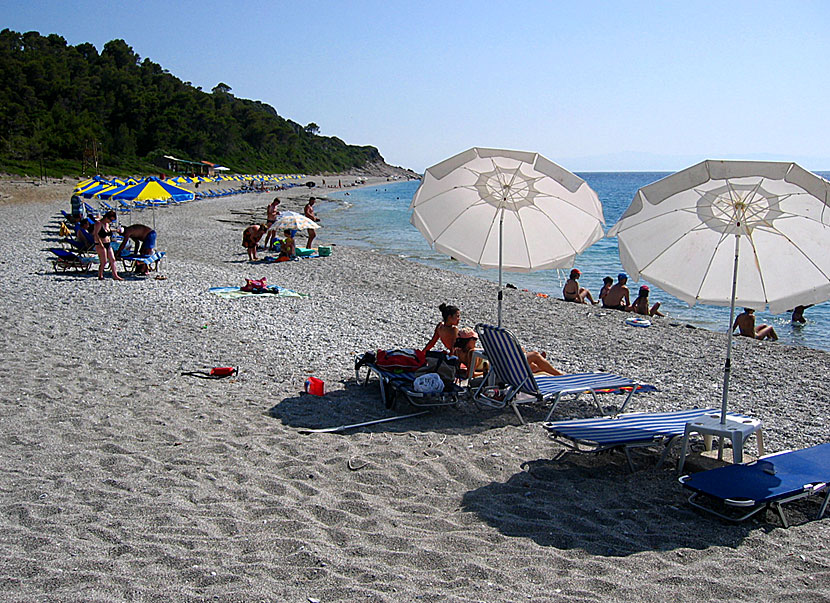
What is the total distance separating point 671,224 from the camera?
16.7ft

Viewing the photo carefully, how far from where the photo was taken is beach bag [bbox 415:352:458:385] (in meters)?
6.28

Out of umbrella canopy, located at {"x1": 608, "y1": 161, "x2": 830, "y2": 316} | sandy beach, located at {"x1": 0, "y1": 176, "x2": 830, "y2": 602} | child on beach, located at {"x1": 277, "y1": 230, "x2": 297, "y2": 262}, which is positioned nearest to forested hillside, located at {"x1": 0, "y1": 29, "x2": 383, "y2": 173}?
child on beach, located at {"x1": 277, "y1": 230, "x2": 297, "y2": 262}

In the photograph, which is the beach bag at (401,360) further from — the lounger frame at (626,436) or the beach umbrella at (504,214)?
the lounger frame at (626,436)

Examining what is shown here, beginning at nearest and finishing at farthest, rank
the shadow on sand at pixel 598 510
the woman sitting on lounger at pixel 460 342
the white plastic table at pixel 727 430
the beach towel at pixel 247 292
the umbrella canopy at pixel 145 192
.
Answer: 1. the shadow on sand at pixel 598 510
2. the white plastic table at pixel 727 430
3. the woman sitting on lounger at pixel 460 342
4. the beach towel at pixel 247 292
5. the umbrella canopy at pixel 145 192

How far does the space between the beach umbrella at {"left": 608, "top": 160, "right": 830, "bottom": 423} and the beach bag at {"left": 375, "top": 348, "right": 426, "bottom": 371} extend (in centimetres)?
212

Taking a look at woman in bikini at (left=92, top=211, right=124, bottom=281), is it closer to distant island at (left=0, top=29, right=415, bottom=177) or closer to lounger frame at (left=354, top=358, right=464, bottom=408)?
lounger frame at (left=354, top=358, right=464, bottom=408)

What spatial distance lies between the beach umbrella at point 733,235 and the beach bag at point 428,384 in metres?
1.85

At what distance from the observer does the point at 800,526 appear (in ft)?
12.5

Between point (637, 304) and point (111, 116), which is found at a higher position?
point (111, 116)

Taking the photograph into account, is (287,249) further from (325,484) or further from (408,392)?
(325,484)

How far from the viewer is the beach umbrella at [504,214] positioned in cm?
641

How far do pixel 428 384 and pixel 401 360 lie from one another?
0.60 metres

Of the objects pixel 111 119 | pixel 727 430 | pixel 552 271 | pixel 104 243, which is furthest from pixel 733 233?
pixel 111 119

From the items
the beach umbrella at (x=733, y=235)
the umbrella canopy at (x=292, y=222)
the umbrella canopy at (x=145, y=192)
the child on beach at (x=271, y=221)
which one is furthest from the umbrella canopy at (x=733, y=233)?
the child on beach at (x=271, y=221)
